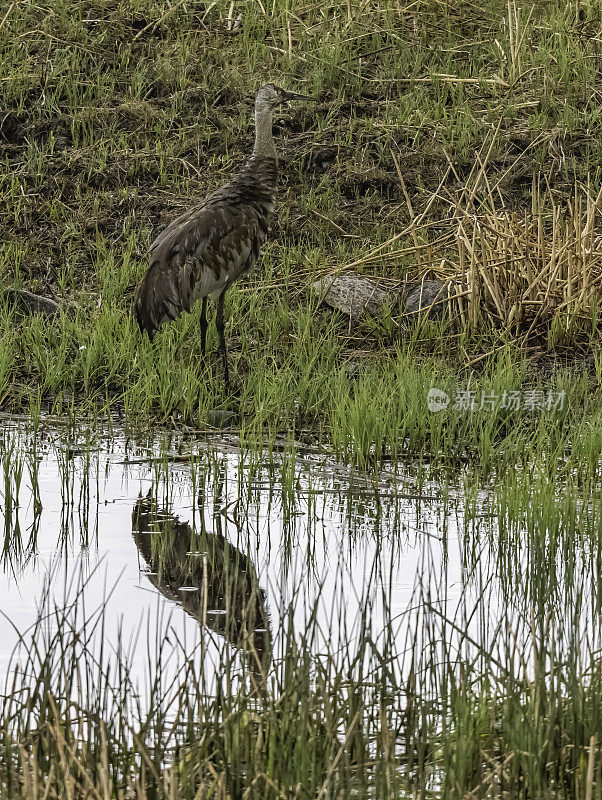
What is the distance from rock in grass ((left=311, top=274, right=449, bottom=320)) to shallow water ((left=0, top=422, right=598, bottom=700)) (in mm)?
2405

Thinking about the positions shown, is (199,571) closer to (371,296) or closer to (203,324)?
(203,324)

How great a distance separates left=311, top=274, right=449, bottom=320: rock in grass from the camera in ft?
25.8

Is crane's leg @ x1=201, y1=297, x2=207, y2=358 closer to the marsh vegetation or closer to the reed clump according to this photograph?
the marsh vegetation

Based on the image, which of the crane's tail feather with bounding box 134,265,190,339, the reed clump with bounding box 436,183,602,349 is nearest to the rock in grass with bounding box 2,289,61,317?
the crane's tail feather with bounding box 134,265,190,339

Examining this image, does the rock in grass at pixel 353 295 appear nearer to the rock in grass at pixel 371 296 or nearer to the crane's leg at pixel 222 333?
the rock in grass at pixel 371 296

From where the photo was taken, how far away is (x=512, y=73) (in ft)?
35.4

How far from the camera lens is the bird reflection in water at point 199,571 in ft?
11.9

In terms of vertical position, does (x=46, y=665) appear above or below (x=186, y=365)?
below

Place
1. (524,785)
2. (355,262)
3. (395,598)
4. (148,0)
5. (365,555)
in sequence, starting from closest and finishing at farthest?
(524,785) < (395,598) < (365,555) < (355,262) < (148,0)

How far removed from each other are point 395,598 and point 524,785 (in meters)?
1.30

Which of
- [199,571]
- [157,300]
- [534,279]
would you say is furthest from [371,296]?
[199,571]

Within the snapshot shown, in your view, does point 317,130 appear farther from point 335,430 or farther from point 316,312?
point 335,430

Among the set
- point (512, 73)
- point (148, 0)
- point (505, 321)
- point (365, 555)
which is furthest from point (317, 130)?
point (365, 555)

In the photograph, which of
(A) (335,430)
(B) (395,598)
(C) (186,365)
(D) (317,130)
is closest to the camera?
(B) (395,598)
